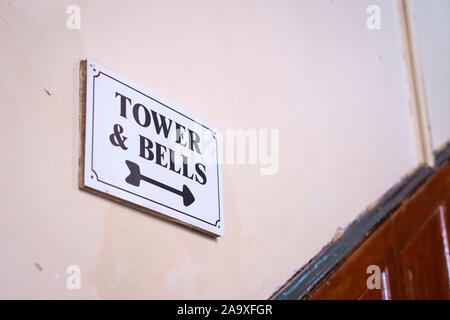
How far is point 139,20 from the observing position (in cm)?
105

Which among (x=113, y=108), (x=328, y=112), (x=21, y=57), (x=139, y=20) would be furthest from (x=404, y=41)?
(x=21, y=57)

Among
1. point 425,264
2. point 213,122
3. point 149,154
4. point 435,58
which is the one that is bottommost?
point 425,264

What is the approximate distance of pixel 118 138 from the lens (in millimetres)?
910

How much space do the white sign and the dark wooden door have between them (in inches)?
11.8

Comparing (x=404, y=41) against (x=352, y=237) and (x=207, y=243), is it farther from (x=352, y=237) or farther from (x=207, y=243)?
(x=207, y=243)

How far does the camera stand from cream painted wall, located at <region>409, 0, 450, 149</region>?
1847 millimetres

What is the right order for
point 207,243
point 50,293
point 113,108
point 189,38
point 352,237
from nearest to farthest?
point 50,293, point 113,108, point 207,243, point 189,38, point 352,237

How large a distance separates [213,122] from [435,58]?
1.12 meters

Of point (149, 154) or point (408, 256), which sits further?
point (408, 256)

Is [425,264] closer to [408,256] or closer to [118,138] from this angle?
[408,256]

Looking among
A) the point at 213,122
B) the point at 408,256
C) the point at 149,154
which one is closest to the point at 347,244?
the point at 408,256

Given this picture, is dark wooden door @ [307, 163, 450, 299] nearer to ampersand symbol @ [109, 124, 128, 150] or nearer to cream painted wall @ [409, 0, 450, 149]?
cream painted wall @ [409, 0, 450, 149]
